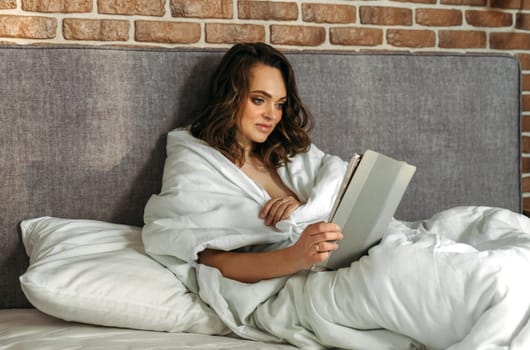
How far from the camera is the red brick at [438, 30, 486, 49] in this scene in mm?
2828

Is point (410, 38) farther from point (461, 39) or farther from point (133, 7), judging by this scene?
point (133, 7)

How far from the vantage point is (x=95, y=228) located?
1959mm

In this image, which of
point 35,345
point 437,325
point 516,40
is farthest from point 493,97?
point 35,345

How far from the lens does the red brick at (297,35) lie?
8.54ft

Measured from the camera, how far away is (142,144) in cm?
210

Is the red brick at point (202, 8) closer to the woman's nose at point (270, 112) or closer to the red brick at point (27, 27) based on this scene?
the red brick at point (27, 27)

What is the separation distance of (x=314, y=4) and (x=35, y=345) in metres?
1.54

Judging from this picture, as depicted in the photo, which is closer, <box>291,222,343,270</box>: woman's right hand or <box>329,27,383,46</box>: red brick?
<box>291,222,343,270</box>: woman's right hand

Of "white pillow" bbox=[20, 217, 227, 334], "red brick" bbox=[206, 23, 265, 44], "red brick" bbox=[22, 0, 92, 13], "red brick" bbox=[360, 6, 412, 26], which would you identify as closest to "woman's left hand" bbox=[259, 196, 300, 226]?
"white pillow" bbox=[20, 217, 227, 334]

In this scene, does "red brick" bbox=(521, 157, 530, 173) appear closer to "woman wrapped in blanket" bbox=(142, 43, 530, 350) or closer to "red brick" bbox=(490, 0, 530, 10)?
"red brick" bbox=(490, 0, 530, 10)

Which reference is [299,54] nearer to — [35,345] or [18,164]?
[18,164]

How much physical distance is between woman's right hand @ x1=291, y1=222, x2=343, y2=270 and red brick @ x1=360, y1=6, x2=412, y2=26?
132 cm

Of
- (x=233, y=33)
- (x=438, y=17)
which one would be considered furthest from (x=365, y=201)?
(x=438, y=17)

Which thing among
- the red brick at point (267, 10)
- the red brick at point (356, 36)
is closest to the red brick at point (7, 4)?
the red brick at point (267, 10)
